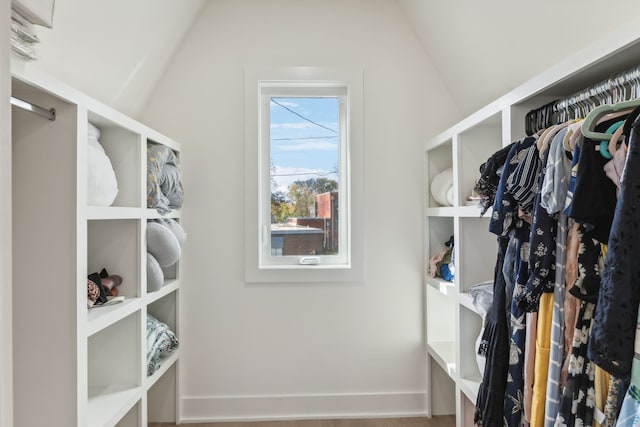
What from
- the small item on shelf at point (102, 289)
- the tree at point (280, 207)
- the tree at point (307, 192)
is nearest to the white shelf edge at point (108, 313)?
the small item on shelf at point (102, 289)

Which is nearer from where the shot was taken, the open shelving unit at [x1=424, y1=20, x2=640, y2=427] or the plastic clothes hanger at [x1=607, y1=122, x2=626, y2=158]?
the plastic clothes hanger at [x1=607, y1=122, x2=626, y2=158]

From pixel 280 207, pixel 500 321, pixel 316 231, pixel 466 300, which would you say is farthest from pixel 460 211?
pixel 280 207

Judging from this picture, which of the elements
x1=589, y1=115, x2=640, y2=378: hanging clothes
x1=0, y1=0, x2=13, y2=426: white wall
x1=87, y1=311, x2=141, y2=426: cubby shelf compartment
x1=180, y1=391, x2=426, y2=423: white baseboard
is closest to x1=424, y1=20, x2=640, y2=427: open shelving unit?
x1=180, y1=391, x2=426, y2=423: white baseboard

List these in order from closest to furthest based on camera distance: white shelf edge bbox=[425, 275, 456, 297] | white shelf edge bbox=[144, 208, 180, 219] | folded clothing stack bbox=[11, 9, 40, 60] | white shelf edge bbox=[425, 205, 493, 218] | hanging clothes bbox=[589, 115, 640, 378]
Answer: hanging clothes bbox=[589, 115, 640, 378], folded clothing stack bbox=[11, 9, 40, 60], white shelf edge bbox=[425, 205, 493, 218], white shelf edge bbox=[144, 208, 180, 219], white shelf edge bbox=[425, 275, 456, 297]

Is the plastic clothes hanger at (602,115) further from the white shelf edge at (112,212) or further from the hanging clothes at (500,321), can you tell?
the white shelf edge at (112,212)

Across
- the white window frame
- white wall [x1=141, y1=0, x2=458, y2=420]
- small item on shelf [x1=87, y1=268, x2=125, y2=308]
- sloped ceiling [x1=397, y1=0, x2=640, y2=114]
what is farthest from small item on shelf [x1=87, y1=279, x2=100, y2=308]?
sloped ceiling [x1=397, y1=0, x2=640, y2=114]

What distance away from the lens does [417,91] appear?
244 centimetres

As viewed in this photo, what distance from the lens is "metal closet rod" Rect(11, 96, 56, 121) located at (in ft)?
3.70

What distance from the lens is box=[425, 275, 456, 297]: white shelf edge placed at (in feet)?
6.58

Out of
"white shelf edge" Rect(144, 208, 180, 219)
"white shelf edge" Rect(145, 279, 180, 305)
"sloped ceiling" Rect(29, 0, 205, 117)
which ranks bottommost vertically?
"white shelf edge" Rect(145, 279, 180, 305)

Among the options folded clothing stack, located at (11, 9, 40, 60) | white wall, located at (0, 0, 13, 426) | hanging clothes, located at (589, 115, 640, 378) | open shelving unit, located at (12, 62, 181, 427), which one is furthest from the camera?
open shelving unit, located at (12, 62, 181, 427)

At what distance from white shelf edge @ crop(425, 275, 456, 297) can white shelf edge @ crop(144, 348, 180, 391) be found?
1435 mm

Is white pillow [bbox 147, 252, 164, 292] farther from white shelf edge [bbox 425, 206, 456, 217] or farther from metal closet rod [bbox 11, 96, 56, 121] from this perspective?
white shelf edge [bbox 425, 206, 456, 217]

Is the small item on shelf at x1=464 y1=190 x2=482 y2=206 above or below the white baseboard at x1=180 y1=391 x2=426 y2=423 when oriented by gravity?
above
